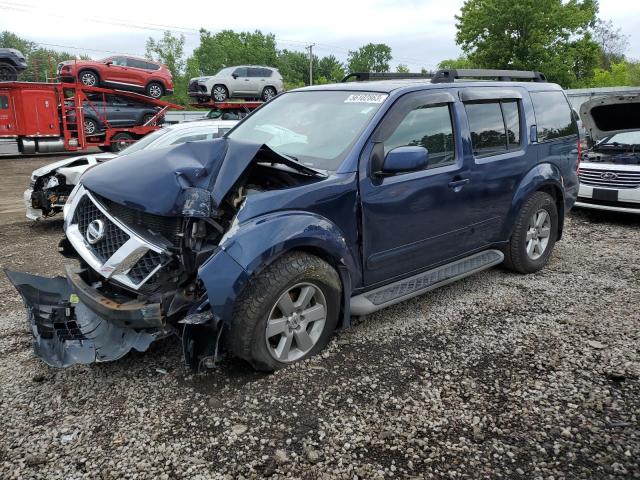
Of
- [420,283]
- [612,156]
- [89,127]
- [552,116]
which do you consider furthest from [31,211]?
[89,127]

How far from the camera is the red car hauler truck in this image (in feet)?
51.8

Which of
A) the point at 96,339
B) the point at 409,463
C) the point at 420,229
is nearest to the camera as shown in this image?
the point at 409,463

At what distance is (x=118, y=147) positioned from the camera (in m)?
16.5

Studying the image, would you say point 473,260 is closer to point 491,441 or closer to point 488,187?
point 488,187

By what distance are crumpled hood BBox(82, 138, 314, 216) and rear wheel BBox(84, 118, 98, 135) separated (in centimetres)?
1531

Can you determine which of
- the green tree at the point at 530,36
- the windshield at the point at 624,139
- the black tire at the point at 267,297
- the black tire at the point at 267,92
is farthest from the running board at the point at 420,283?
the green tree at the point at 530,36

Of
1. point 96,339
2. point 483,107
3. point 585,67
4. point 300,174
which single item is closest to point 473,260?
point 483,107

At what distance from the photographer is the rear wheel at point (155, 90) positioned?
1822 centimetres

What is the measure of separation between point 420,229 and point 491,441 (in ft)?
5.44

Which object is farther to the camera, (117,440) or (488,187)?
(488,187)

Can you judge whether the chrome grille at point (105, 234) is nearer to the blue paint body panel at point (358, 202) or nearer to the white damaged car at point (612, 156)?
the blue paint body panel at point (358, 202)

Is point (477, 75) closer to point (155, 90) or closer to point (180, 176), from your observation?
point (180, 176)

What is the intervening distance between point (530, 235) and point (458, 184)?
146 centimetres

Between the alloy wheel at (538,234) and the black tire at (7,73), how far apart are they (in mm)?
17831
